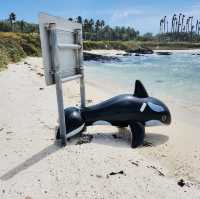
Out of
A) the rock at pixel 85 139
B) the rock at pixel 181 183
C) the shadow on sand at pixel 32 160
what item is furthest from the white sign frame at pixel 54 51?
the rock at pixel 181 183

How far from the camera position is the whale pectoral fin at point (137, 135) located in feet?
20.5

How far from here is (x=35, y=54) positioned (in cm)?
4044

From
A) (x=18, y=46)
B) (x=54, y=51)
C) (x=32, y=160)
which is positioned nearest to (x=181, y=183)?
(x=32, y=160)

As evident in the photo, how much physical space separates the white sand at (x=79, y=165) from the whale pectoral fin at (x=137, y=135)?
0.54 ft

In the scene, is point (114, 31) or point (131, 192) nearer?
point (131, 192)

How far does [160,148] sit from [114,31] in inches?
4951

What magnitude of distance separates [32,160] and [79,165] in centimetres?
86

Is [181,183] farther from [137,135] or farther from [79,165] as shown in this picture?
[137,135]

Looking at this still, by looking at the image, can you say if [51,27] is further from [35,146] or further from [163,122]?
Result: [163,122]

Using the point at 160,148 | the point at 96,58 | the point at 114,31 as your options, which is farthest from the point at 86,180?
the point at 114,31

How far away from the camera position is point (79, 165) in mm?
5023

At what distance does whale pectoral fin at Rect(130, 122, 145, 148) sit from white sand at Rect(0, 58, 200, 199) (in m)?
0.17

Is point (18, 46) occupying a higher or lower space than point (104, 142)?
higher

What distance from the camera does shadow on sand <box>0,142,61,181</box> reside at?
4.66 m
